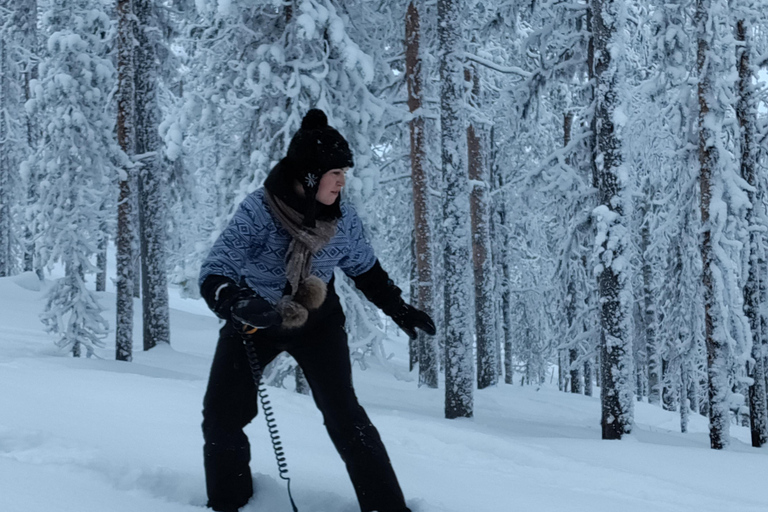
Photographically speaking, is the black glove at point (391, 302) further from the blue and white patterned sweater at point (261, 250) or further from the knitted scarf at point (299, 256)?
the knitted scarf at point (299, 256)

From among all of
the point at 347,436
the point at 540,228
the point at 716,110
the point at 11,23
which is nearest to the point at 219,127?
the point at 716,110

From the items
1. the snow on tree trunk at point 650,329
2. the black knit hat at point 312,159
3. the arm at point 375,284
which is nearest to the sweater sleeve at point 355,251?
the arm at point 375,284

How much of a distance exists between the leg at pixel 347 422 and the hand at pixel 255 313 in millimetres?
536

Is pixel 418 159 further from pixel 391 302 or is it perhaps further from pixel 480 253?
pixel 391 302

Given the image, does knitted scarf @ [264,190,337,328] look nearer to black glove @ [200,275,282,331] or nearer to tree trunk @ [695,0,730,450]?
black glove @ [200,275,282,331]

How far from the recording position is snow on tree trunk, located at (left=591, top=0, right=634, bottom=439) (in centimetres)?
906

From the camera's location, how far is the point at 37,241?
50.7ft

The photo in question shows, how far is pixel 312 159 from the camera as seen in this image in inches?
142

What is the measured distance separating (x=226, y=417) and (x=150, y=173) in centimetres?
1300

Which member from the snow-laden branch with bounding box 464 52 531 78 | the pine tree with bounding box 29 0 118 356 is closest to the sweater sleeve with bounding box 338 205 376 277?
the snow-laden branch with bounding box 464 52 531 78

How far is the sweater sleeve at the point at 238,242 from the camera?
3.58 metres

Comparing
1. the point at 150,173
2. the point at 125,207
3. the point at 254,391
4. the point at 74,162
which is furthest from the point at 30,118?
the point at 254,391

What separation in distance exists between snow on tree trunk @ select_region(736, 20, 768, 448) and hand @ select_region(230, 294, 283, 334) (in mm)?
11114

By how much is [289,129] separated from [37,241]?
8265mm
